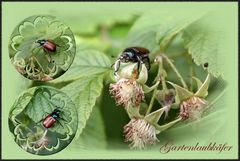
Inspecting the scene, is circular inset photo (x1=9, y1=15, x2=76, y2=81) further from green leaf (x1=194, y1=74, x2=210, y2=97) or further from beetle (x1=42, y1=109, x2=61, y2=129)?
green leaf (x1=194, y1=74, x2=210, y2=97)

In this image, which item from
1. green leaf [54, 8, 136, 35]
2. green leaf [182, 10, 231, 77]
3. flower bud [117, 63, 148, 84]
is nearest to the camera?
flower bud [117, 63, 148, 84]

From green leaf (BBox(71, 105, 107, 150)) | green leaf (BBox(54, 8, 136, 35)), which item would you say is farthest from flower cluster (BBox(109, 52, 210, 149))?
green leaf (BBox(54, 8, 136, 35))

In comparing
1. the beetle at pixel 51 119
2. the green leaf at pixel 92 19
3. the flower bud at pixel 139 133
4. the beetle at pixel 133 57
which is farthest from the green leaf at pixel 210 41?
the beetle at pixel 51 119

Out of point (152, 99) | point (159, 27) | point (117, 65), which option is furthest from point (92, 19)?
point (152, 99)

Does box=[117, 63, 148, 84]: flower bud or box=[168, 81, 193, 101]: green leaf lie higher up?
box=[117, 63, 148, 84]: flower bud

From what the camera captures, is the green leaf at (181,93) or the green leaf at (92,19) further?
the green leaf at (92,19)

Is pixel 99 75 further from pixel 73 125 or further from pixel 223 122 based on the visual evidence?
pixel 223 122

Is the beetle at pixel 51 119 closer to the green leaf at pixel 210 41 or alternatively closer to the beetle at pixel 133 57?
the beetle at pixel 133 57
